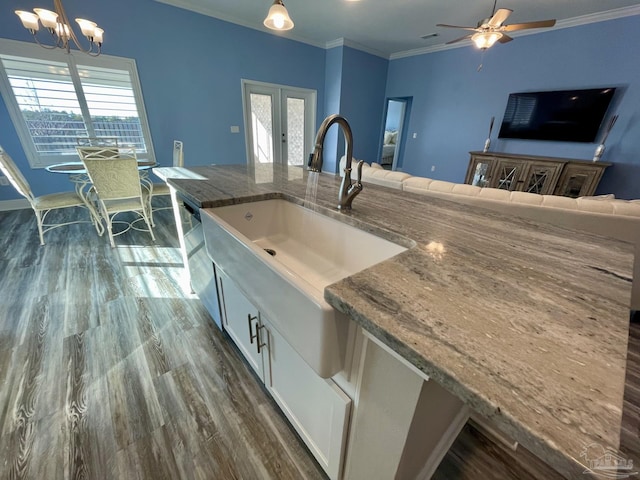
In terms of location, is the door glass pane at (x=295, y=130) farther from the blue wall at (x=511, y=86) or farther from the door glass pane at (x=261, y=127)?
the blue wall at (x=511, y=86)

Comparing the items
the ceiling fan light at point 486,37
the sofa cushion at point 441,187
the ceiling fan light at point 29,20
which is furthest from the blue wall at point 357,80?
the sofa cushion at point 441,187

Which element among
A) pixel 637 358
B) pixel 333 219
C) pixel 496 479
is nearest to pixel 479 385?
pixel 333 219

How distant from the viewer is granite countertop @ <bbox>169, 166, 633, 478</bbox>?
331 mm

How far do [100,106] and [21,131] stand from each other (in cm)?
90

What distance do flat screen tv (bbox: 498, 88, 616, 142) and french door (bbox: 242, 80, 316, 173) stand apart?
355 cm

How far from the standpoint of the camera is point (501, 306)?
1.75 feet

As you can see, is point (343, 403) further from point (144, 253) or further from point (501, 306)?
point (144, 253)

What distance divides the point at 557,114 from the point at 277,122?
453cm

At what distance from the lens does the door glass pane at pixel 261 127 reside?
4.70 meters

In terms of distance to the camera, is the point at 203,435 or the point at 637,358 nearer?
the point at 203,435

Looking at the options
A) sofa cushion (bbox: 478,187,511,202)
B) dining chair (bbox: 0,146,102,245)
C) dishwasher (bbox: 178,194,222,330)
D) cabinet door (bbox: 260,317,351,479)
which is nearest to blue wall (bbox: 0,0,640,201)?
dining chair (bbox: 0,146,102,245)

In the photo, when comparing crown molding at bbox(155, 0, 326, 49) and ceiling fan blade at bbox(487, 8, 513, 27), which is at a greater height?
crown molding at bbox(155, 0, 326, 49)

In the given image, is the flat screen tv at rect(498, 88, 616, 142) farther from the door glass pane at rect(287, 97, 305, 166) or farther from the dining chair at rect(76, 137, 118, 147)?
the dining chair at rect(76, 137, 118, 147)

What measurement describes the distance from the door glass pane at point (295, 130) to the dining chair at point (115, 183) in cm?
330
